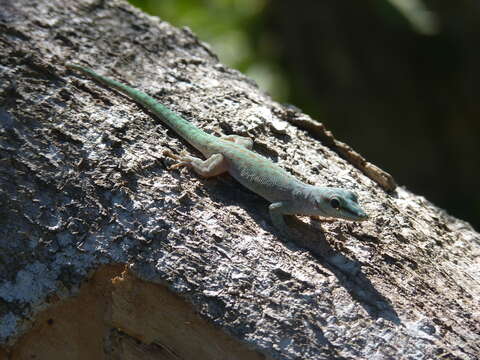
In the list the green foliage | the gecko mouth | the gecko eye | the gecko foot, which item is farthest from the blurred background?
the gecko mouth

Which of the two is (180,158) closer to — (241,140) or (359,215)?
(241,140)

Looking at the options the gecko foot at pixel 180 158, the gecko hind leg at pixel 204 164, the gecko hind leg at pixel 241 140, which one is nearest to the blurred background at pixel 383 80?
the gecko hind leg at pixel 241 140

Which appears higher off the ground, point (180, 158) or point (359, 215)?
point (359, 215)

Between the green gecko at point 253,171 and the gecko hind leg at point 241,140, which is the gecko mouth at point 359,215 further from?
the gecko hind leg at point 241,140

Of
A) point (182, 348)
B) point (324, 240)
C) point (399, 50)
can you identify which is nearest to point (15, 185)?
point (182, 348)

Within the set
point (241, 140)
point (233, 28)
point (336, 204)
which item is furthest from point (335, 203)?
point (233, 28)

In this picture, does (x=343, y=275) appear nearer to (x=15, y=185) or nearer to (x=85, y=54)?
(x=15, y=185)

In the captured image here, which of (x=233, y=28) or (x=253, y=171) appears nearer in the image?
(x=253, y=171)
